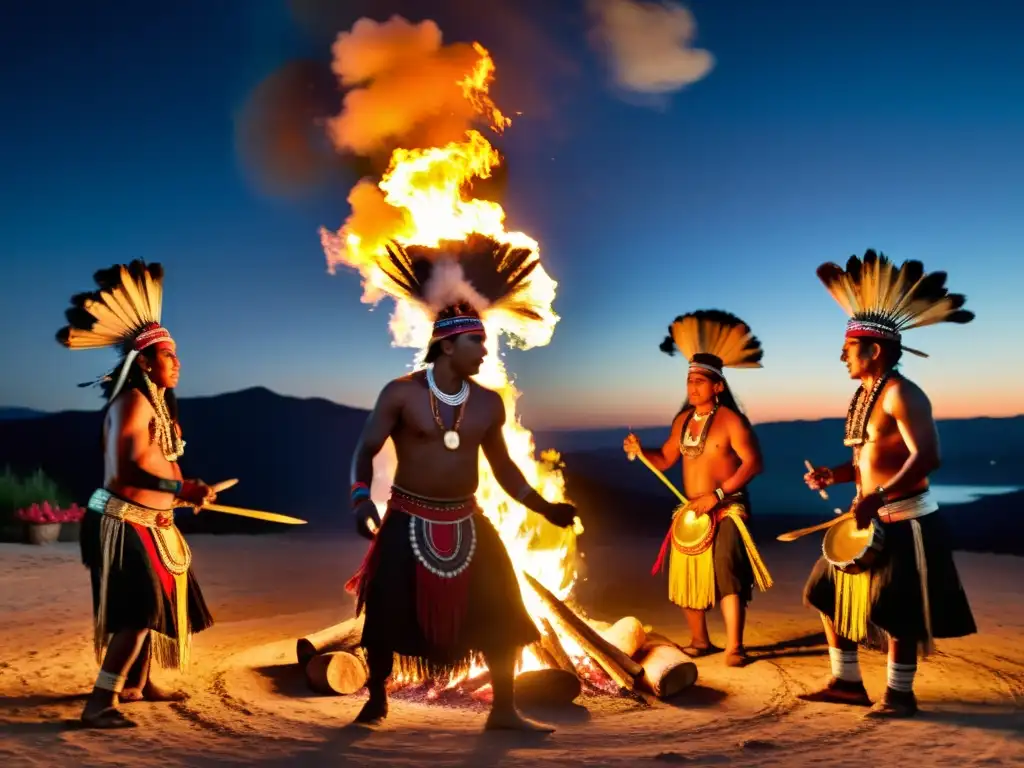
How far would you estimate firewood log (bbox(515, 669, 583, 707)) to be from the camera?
5164 millimetres

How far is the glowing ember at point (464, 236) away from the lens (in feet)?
19.0

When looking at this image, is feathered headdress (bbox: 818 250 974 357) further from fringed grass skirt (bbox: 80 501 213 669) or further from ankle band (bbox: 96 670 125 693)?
ankle band (bbox: 96 670 125 693)

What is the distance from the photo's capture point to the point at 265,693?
5.37 m

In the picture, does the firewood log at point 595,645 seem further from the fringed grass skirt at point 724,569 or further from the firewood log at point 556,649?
the fringed grass skirt at point 724,569

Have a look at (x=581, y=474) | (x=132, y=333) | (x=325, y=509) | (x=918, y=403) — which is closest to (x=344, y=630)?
(x=132, y=333)

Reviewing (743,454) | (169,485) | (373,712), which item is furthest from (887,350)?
(169,485)

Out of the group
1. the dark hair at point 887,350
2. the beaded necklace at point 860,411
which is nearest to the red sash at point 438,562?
the beaded necklace at point 860,411

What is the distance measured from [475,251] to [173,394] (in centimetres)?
187

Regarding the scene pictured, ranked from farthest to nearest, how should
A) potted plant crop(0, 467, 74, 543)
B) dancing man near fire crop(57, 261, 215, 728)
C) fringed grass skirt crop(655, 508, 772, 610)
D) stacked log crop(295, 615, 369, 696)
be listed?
potted plant crop(0, 467, 74, 543)
fringed grass skirt crop(655, 508, 772, 610)
stacked log crop(295, 615, 369, 696)
dancing man near fire crop(57, 261, 215, 728)

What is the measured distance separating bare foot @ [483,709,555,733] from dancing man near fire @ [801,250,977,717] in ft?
5.41

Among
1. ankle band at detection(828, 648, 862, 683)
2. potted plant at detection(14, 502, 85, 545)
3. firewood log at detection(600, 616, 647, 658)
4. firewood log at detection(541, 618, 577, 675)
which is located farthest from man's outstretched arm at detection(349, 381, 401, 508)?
potted plant at detection(14, 502, 85, 545)

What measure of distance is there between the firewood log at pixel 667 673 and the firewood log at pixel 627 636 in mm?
315

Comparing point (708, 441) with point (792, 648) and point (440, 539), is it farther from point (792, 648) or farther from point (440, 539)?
point (440, 539)

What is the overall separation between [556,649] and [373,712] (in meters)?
1.36
